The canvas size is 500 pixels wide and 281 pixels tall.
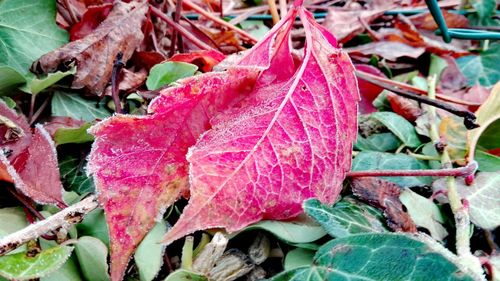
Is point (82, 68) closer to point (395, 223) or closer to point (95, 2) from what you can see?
point (95, 2)

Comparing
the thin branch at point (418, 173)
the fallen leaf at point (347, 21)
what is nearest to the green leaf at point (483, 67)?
the fallen leaf at point (347, 21)

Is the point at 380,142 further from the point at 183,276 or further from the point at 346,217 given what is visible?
the point at 183,276

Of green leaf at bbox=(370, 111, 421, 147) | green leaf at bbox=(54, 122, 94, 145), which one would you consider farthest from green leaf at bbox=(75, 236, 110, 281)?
green leaf at bbox=(370, 111, 421, 147)

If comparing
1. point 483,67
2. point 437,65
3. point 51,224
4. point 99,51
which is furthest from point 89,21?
point 483,67

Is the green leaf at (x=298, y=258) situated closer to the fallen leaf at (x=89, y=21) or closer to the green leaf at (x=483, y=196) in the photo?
the green leaf at (x=483, y=196)

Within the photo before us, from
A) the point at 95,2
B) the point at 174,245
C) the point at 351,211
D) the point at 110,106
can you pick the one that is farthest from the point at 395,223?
the point at 95,2
